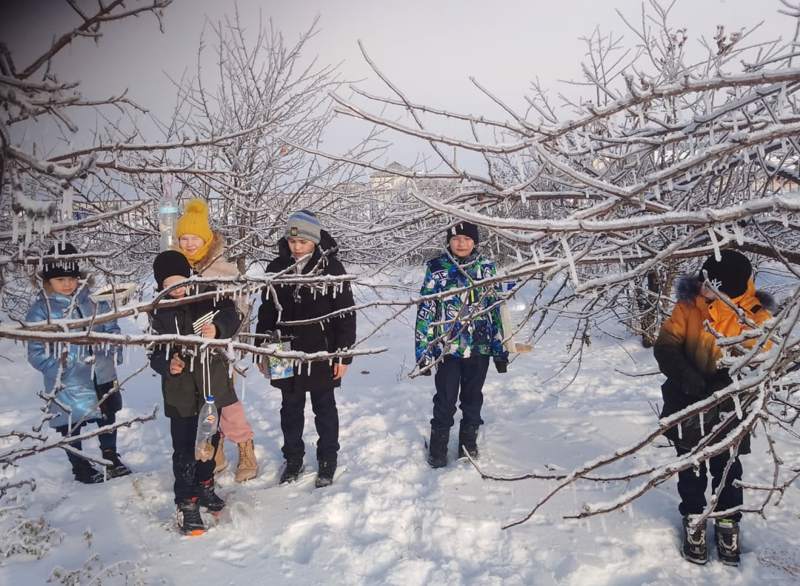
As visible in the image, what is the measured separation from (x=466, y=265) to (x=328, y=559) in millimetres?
2224

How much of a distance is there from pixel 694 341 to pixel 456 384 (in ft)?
5.81

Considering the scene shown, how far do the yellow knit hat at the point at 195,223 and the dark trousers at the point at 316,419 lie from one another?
50.9 inches

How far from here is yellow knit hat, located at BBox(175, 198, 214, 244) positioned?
3.41m

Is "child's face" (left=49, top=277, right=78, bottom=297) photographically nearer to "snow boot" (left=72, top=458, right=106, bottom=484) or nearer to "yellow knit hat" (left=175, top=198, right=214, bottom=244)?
"yellow knit hat" (left=175, top=198, right=214, bottom=244)

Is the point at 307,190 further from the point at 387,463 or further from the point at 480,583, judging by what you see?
the point at 480,583

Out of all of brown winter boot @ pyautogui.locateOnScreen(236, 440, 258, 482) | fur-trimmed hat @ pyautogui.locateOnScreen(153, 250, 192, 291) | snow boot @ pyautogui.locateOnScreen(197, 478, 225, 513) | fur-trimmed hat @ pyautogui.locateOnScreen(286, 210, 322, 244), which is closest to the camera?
fur-trimmed hat @ pyautogui.locateOnScreen(153, 250, 192, 291)

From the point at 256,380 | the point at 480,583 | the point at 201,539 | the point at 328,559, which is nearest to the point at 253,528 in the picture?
the point at 201,539

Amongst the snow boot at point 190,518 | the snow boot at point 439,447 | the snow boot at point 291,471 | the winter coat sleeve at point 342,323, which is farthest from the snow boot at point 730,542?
the snow boot at point 190,518

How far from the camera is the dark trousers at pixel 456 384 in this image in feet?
13.1

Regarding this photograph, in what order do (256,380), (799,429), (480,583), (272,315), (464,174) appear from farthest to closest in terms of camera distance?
(256,380) < (799,429) < (272,315) < (480,583) < (464,174)

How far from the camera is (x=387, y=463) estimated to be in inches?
169

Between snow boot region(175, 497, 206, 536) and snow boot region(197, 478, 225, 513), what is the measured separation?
107 mm

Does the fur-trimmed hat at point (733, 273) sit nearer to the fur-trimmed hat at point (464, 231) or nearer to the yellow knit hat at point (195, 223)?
the fur-trimmed hat at point (464, 231)

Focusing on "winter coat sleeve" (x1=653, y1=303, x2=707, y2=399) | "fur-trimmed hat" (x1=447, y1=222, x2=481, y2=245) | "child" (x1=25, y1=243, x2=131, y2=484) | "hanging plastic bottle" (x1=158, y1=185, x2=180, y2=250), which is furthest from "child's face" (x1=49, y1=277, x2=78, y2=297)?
"winter coat sleeve" (x1=653, y1=303, x2=707, y2=399)
